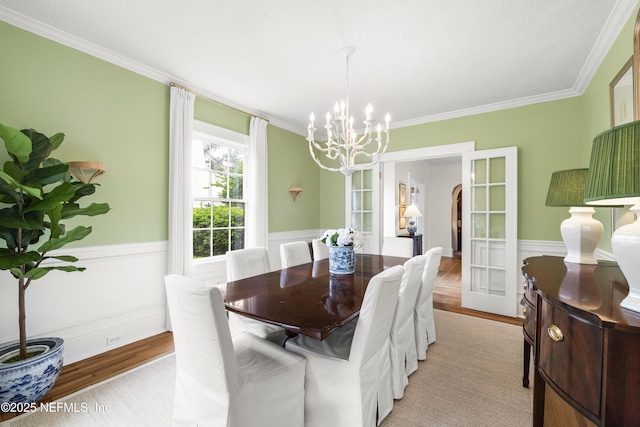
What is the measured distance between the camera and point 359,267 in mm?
2648

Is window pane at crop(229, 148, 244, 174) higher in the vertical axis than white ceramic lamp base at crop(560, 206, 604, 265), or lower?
higher

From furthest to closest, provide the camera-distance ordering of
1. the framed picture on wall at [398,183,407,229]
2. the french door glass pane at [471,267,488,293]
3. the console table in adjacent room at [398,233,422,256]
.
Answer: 1. the framed picture on wall at [398,183,407,229]
2. the console table in adjacent room at [398,233,422,256]
3. the french door glass pane at [471,267,488,293]

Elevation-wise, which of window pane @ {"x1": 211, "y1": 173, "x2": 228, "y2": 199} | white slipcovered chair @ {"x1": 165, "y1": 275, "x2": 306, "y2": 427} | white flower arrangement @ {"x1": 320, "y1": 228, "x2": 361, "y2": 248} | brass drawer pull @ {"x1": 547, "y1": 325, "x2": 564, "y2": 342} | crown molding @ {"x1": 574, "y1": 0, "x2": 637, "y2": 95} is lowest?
white slipcovered chair @ {"x1": 165, "y1": 275, "x2": 306, "y2": 427}

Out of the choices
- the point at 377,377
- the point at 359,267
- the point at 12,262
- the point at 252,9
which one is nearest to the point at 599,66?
the point at 359,267

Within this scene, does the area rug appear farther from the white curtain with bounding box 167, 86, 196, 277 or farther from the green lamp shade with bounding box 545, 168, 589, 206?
the green lamp shade with bounding box 545, 168, 589, 206

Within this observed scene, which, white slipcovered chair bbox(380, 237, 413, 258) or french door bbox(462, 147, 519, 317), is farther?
french door bbox(462, 147, 519, 317)

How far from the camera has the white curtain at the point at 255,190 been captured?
3926mm

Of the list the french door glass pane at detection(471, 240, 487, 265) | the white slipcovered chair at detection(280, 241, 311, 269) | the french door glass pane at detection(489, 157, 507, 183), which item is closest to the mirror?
the french door glass pane at detection(489, 157, 507, 183)

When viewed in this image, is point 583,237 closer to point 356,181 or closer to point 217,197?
point 356,181

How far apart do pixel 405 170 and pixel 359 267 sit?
15.8 ft

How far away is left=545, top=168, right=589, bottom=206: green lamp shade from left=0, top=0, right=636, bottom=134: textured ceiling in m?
1.18

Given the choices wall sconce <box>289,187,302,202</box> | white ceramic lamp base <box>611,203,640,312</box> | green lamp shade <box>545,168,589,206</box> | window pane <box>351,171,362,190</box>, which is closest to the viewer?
white ceramic lamp base <box>611,203,640,312</box>

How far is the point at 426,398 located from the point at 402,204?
514 centimetres

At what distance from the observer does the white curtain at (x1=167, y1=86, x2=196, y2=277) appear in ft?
9.82
